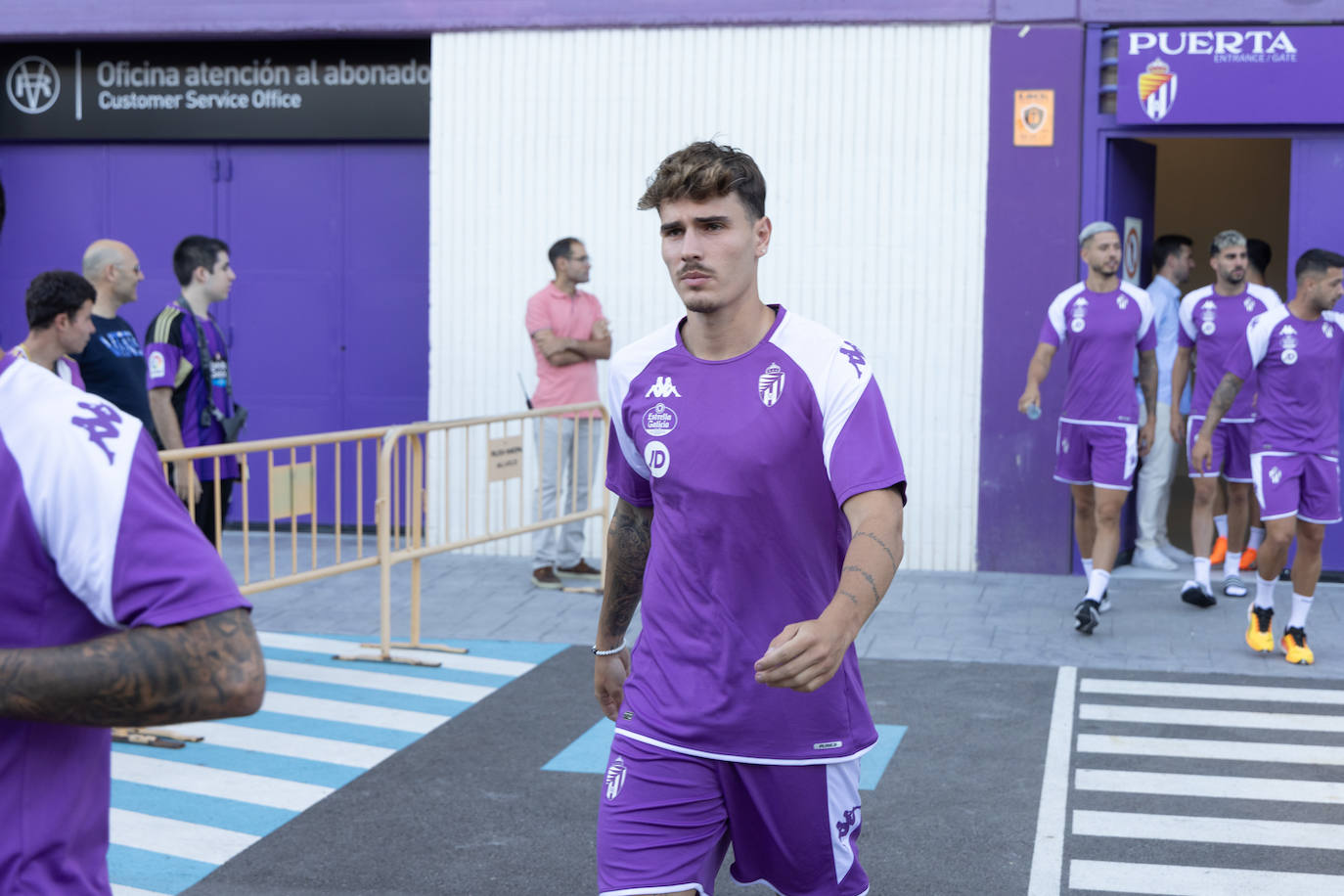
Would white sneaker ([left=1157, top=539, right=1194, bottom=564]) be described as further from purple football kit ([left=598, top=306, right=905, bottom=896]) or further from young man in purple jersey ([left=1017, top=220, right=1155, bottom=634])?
purple football kit ([left=598, top=306, right=905, bottom=896])

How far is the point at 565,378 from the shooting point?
36.3 feet

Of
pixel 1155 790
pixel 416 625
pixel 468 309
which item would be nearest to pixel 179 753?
pixel 416 625

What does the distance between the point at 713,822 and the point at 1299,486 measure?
20.2ft

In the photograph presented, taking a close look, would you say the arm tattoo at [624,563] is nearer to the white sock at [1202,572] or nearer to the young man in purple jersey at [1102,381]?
the young man in purple jersey at [1102,381]

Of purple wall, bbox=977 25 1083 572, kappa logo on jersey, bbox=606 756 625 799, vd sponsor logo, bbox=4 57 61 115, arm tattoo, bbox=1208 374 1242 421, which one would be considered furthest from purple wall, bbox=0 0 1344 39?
kappa logo on jersey, bbox=606 756 625 799

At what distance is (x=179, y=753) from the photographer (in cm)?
711

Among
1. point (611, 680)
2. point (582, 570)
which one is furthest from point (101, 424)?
point (582, 570)

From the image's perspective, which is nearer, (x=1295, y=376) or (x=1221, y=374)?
(x=1295, y=376)

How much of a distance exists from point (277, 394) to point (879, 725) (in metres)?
7.40

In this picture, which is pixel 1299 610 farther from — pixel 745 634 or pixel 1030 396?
pixel 745 634

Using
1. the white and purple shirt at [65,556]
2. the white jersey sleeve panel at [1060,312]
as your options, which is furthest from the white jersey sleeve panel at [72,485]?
the white jersey sleeve panel at [1060,312]

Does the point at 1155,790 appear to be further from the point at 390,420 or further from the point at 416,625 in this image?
the point at 390,420

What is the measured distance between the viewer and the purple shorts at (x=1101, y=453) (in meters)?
9.69

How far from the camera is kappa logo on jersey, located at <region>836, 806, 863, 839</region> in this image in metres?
3.59
